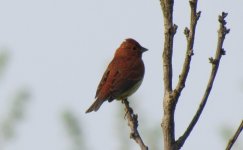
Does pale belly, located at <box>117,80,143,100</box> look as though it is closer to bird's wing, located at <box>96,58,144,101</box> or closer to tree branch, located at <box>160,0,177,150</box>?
bird's wing, located at <box>96,58,144,101</box>

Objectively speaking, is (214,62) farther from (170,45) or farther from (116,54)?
(116,54)

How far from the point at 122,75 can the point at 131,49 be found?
0.84 meters

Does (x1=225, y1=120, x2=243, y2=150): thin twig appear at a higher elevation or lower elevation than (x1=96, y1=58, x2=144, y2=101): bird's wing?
higher

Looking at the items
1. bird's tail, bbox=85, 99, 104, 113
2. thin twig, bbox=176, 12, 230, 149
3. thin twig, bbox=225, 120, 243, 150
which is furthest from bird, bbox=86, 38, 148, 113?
thin twig, bbox=225, 120, 243, 150

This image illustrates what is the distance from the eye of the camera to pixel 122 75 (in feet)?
27.2

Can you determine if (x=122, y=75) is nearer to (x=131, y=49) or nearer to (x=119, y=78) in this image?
(x=119, y=78)

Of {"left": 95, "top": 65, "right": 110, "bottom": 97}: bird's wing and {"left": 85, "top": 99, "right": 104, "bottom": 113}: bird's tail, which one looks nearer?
{"left": 85, "top": 99, "right": 104, "bottom": 113}: bird's tail

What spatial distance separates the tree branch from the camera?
11.1 feet

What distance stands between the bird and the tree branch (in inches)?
154

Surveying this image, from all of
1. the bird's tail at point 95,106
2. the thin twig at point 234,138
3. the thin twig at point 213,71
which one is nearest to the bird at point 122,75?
the bird's tail at point 95,106

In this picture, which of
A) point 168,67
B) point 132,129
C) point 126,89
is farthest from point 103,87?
point 168,67

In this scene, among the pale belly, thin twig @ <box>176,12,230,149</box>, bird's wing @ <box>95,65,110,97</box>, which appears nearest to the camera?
thin twig @ <box>176,12,230,149</box>

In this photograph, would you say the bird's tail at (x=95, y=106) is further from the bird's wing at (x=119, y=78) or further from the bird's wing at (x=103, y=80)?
the bird's wing at (x=103, y=80)

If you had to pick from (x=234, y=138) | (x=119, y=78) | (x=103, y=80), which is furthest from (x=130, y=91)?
(x=234, y=138)
